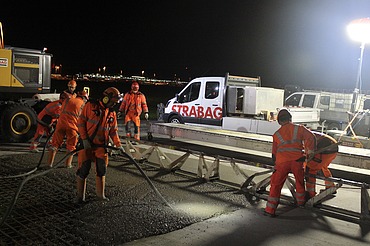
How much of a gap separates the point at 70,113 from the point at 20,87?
495cm

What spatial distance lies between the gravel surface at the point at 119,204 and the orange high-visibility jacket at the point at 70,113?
1.03m

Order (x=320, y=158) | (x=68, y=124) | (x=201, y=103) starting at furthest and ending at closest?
1. (x=201, y=103)
2. (x=68, y=124)
3. (x=320, y=158)

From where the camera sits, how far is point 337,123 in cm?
1684

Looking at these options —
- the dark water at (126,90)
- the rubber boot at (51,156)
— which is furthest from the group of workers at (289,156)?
the dark water at (126,90)

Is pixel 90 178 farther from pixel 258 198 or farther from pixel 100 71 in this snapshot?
pixel 100 71

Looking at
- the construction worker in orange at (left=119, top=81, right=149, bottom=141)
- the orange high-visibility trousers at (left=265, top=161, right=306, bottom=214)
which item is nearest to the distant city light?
the orange high-visibility trousers at (left=265, top=161, right=306, bottom=214)

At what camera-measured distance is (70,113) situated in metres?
8.40

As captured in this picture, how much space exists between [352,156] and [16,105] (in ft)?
32.1

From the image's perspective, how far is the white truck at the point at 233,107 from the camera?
12672 millimetres

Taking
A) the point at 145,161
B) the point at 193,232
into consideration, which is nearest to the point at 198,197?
the point at 193,232

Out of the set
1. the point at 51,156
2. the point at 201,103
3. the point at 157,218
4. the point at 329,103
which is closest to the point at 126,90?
the point at 329,103

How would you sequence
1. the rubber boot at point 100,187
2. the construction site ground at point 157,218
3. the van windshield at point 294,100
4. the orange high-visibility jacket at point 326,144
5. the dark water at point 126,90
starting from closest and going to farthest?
the construction site ground at point 157,218
the rubber boot at point 100,187
the orange high-visibility jacket at point 326,144
the van windshield at point 294,100
the dark water at point 126,90

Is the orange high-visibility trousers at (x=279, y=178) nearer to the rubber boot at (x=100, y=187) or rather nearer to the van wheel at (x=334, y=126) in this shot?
the rubber boot at (x=100, y=187)

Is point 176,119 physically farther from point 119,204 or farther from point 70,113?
point 119,204
